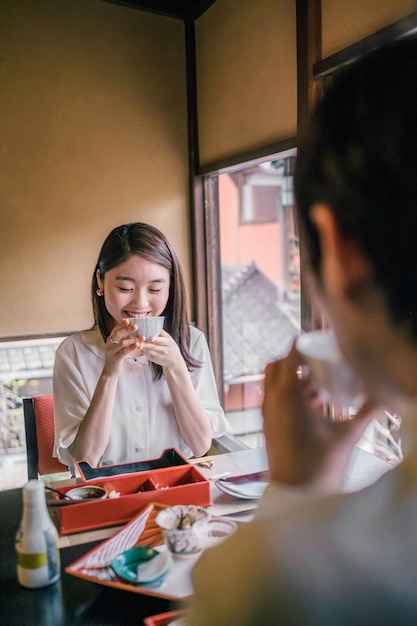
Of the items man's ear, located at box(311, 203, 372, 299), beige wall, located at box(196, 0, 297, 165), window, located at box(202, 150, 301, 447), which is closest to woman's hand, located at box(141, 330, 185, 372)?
beige wall, located at box(196, 0, 297, 165)

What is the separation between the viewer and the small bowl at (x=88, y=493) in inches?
43.2

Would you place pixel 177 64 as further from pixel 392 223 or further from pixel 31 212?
pixel 392 223

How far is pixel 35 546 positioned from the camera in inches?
33.0

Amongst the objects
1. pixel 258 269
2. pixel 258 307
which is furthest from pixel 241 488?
pixel 258 269

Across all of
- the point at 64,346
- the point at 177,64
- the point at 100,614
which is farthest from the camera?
the point at 177,64

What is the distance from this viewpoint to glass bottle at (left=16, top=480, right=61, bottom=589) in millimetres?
838

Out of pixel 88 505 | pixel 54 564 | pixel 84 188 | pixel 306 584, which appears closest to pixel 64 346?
pixel 88 505

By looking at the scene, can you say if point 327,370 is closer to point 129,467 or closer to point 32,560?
point 32,560

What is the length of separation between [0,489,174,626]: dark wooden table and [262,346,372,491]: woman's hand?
0.55 metres

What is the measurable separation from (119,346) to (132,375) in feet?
0.81

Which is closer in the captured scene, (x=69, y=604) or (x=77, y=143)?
(x=69, y=604)

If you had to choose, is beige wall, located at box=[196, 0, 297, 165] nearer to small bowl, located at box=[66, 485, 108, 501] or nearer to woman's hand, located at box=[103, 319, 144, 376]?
woman's hand, located at box=[103, 319, 144, 376]

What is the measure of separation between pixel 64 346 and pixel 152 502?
2.48ft

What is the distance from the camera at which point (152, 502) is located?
3.54 feet
